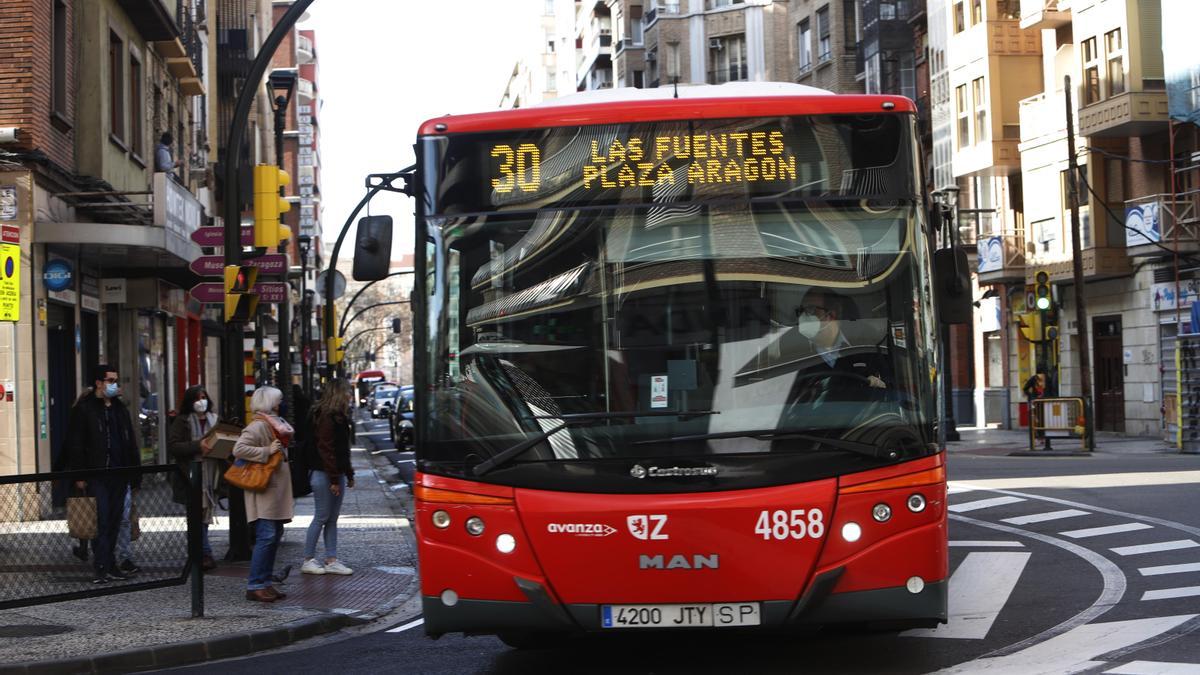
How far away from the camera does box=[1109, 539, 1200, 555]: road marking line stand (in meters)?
14.2

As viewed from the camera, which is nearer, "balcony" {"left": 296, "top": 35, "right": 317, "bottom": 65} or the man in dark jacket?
the man in dark jacket

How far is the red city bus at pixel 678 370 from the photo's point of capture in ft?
26.6

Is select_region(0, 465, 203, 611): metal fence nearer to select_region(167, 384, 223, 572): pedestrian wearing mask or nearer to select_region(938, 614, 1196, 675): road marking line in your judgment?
select_region(167, 384, 223, 572): pedestrian wearing mask

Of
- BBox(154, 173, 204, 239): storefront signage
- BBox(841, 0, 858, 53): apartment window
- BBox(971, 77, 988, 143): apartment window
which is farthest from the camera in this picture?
BBox(841, 0, 858, 53): apartment window

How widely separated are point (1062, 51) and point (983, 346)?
35.4ft

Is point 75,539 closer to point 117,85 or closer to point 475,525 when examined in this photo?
point 475,525

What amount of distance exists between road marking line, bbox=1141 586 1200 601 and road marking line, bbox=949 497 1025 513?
7472 millimetres

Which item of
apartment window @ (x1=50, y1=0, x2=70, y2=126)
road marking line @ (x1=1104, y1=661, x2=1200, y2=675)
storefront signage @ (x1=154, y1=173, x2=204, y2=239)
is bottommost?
road marking line @ (x1=1104, y1=661, x2=1200, y2=675)

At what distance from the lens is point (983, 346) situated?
52375 millimetres

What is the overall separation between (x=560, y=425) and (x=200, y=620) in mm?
4438

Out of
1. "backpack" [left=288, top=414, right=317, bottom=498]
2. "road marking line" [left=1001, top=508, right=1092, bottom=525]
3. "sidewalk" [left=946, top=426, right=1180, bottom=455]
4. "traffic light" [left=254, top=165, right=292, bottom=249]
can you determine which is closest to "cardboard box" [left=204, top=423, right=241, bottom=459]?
"backpack" [left=288, top=414, right=317, bottom=498]

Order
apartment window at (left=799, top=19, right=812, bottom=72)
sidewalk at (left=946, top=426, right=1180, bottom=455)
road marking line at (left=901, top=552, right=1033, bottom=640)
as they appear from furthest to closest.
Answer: apartment window at (left=799, top=19, right=812, bottom=72)
sidewalk at (left=946, top=426, right=1180, bottom=455)
road marking line at (left=901, top=552, right=1033, bottom=640)

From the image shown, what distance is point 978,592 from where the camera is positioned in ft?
39.5

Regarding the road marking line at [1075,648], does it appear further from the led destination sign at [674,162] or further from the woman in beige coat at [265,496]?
the woman in beige coat at [265,496]
